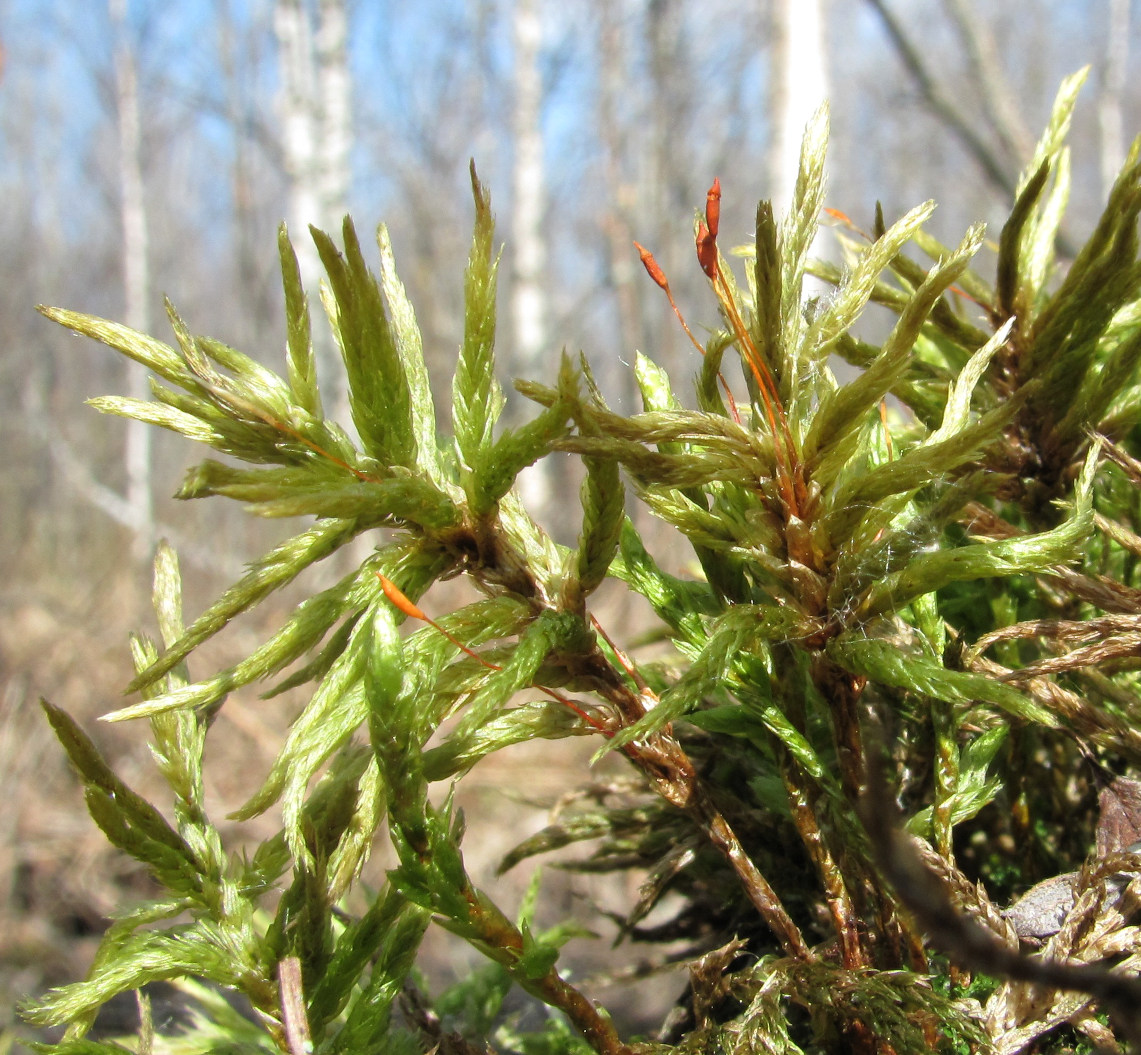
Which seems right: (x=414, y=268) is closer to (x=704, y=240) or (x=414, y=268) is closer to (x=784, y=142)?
(x=784, y=142)

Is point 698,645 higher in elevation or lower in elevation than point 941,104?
lower

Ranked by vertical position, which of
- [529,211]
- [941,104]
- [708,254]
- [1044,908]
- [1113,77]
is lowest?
[1044,908]

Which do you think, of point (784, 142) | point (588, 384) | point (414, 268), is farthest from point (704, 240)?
point (414, 268)

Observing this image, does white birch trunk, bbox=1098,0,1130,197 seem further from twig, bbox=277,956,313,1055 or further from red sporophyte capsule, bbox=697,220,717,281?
twig, bbox=277,956,313,1055

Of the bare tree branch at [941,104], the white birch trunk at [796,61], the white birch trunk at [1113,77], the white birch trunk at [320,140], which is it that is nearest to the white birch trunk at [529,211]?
the white birch trunk at [320,140]

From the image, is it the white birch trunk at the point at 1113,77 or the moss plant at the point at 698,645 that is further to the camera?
the white birch trunk at the point at 1113,77

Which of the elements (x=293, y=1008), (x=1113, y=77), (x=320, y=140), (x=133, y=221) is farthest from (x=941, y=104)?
(x=133, y=221)

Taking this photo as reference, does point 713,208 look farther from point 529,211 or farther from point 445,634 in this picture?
point 529,211

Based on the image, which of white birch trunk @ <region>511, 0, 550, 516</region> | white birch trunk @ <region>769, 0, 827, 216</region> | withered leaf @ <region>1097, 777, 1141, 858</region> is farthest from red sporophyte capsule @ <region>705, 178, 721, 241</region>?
white birch trunk @ <region>511, 0, 550, 516</region>

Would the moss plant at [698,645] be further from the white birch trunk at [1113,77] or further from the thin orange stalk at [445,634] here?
the white birch trunk at [1113,77]
